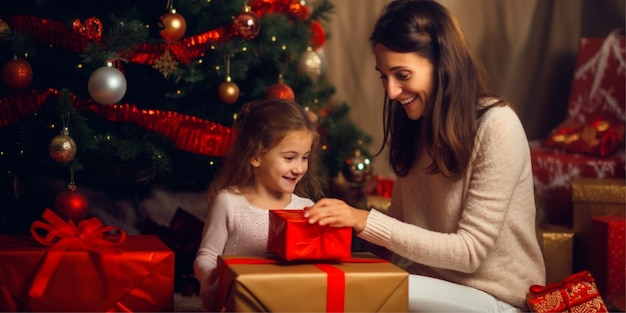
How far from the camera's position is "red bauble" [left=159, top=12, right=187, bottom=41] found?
2547mm

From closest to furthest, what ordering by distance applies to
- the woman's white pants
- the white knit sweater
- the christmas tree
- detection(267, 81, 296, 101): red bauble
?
the woman's white pants < the white knit sweater < the christmas tree < detection(267, 81, 296, 101): red bauble

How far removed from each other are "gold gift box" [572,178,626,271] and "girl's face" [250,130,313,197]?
3.82 feet

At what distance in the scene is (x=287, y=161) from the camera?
6.86 ft

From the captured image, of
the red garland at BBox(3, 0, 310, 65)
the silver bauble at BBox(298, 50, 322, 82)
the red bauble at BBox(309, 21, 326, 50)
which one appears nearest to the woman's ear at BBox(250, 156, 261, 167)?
the red garland at BBox(3, 0, 310, 65)

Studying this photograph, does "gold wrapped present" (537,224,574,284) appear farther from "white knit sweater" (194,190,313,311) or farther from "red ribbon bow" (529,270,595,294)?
"white knit sweater" (194,190,313,311)

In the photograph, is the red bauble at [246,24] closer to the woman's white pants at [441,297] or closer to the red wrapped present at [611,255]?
the woman's white pants at [441,297]

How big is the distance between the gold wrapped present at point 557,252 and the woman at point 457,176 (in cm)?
77

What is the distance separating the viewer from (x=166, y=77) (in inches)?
104

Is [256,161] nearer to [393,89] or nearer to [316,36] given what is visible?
[393,89]

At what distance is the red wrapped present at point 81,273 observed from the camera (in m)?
1.87

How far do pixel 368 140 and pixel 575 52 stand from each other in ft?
4.20

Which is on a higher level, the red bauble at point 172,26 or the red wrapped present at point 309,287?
the red bauble at point 172,26

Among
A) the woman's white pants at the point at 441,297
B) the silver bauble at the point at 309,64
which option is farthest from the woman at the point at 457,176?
the silver bauble at the point at 309,64

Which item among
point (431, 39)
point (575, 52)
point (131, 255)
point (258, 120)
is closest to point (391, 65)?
point (431, 39)
